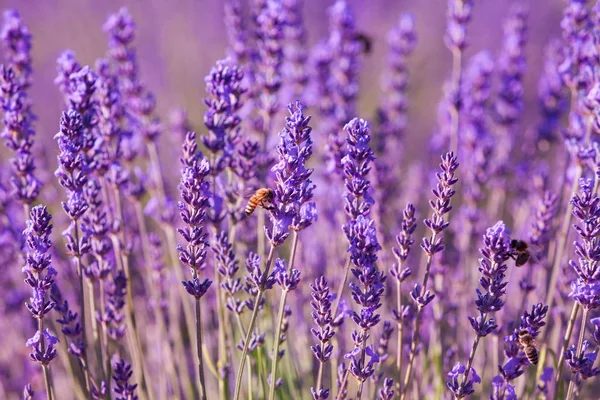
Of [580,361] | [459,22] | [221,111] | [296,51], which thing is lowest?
Answer: [580,361]

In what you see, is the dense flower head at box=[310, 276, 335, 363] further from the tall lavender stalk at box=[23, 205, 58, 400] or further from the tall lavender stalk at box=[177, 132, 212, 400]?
the tall lavender stalk at box=[23, 205, 58, 400]

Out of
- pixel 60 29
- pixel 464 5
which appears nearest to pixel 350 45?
pixel 464 5

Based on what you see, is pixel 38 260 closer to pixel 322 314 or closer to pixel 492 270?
pixel 322 314

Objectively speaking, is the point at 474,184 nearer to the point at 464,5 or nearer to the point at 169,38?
the point at 464,5

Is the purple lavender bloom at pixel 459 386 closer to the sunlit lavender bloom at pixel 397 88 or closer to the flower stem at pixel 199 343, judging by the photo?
the flower stem at pixel 199 343

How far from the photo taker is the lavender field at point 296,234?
2146mm

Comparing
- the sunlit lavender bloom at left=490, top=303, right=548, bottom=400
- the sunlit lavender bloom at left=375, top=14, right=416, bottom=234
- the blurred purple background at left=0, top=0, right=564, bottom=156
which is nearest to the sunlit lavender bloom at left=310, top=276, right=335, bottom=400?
the sunlit lavender bloom at left=490, top=303, right=548, bottom=400

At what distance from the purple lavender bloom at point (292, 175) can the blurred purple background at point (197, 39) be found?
300 inches

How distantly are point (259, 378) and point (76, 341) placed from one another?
835 mm

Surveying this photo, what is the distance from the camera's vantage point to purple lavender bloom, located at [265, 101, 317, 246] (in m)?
2.04

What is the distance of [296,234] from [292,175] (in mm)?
207

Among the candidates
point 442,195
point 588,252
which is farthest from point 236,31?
point 588,252

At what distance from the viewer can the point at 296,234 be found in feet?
6.89

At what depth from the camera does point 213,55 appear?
34.8ft
